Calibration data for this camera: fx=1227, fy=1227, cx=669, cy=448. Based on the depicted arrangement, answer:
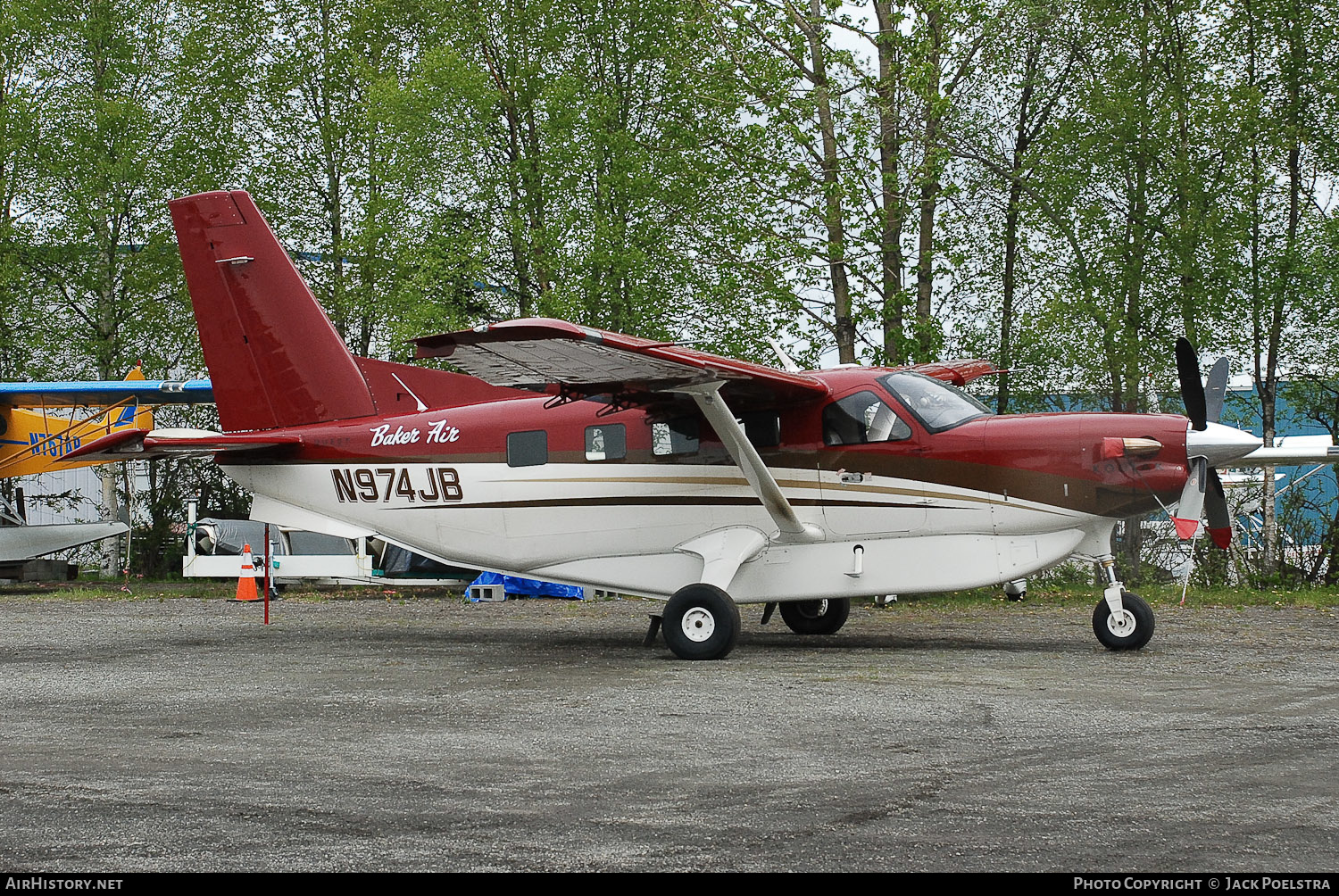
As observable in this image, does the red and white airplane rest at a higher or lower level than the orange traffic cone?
higher

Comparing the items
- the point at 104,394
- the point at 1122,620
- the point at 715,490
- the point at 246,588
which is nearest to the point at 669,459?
the point at 715,490

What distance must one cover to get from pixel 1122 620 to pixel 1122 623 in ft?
0.08

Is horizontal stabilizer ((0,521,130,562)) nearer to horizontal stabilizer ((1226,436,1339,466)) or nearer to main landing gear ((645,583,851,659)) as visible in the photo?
main landing gear ((645,583,851,659))

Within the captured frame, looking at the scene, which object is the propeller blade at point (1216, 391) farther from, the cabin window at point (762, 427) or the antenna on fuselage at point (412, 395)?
the antenna on fuselage at point (412, 395)

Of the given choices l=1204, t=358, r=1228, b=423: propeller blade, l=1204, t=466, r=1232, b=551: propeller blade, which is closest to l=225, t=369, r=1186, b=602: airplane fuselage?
l=1204, t=358, r=1228, b=423: propeller blade

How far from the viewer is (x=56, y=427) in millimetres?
24516

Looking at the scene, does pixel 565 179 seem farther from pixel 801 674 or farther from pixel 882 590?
pixel 801 674

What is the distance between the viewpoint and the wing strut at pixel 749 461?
10.3m

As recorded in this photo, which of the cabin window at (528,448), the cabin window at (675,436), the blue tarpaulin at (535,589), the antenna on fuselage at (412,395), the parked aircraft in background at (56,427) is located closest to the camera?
the cabin window at (675,436)

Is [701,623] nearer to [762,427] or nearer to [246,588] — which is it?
[762,427]

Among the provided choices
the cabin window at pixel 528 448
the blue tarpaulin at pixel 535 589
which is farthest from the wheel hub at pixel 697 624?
the blue tarpaulin at pixel 535 589

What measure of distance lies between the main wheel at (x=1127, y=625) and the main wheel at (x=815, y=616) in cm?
294

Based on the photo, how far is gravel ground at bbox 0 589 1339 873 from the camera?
163 inches

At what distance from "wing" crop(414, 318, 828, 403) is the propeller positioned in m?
3.03
